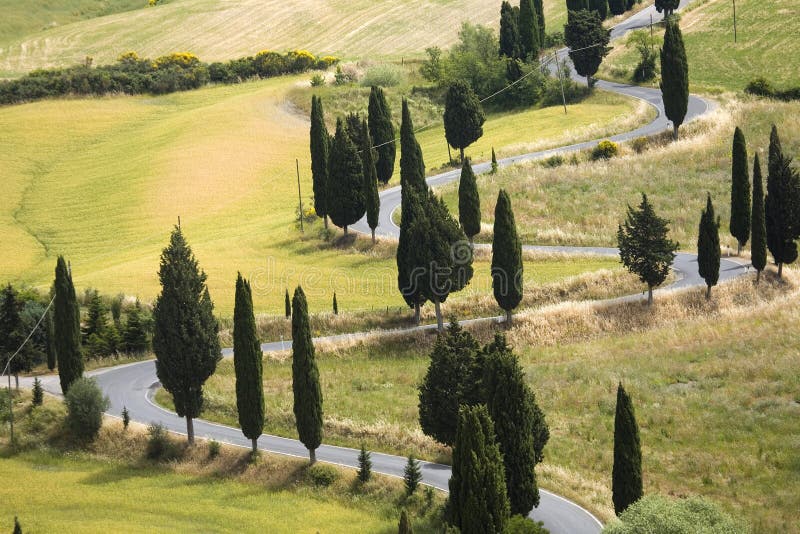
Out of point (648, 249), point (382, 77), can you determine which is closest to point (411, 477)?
point (648, 249)

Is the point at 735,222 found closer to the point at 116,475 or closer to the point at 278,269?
the point at 278,269

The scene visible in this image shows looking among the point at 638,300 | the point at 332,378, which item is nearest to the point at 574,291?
the point at 638,300

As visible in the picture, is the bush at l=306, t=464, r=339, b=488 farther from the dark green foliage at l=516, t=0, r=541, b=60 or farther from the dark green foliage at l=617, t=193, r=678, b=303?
the dark green foliage at l=516, t=0, r=541, b=60

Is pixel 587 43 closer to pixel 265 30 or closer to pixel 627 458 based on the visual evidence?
pixel 265 30

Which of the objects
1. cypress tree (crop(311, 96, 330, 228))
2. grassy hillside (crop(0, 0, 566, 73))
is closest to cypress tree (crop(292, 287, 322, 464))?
cypress tree (crop(311, 96, 330, 228))

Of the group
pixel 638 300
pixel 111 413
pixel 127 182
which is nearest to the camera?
pixel 111 413

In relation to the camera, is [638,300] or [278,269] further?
[278,269]
